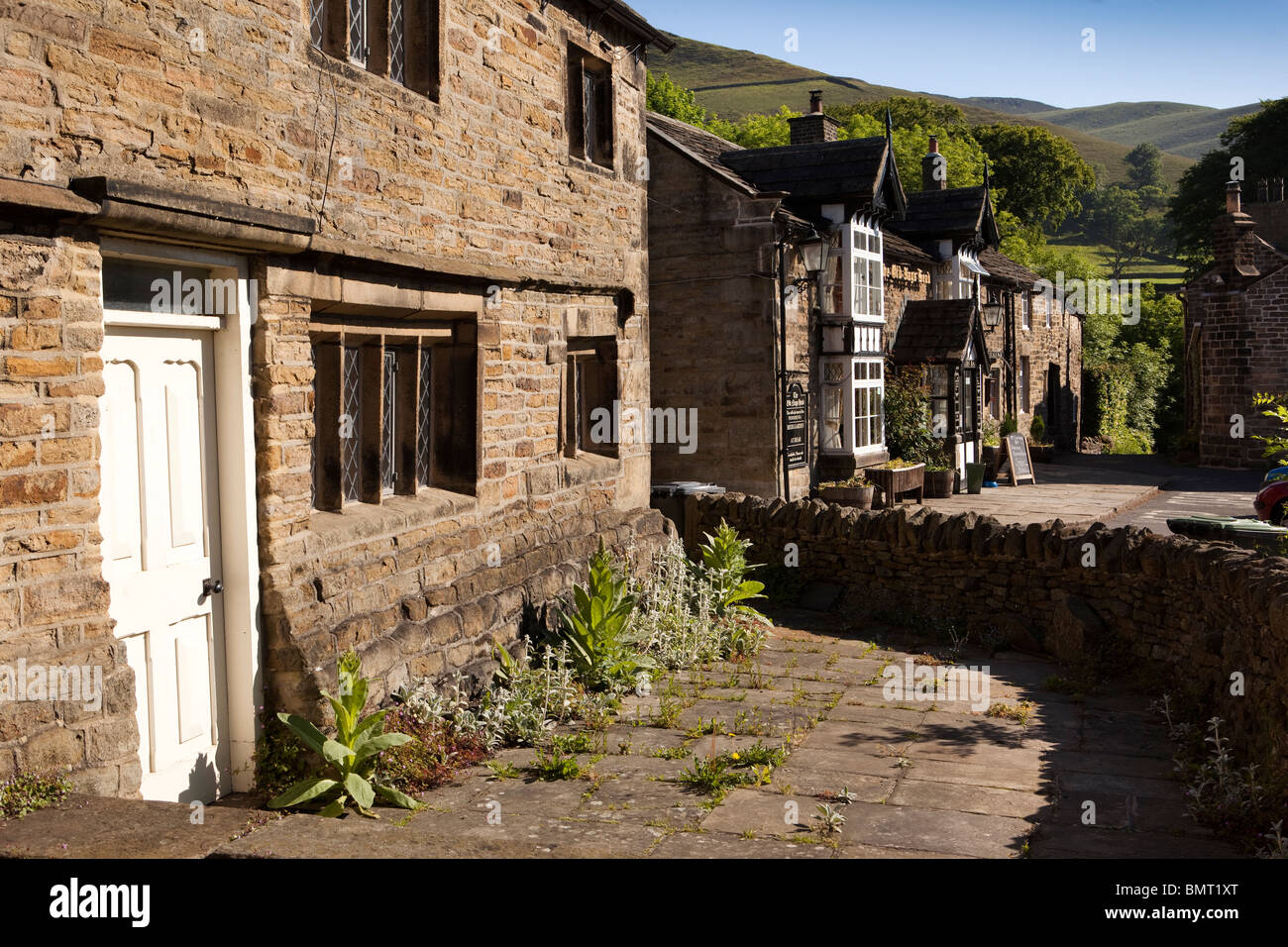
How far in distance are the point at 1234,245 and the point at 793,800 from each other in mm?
26905

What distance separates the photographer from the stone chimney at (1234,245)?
90.4ft

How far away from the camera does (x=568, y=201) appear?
9.84 m

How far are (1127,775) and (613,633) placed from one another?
3.69 m

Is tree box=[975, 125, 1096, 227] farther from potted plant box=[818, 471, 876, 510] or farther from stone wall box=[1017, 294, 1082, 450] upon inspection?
potted plant box=[818, 471, 876, 510]

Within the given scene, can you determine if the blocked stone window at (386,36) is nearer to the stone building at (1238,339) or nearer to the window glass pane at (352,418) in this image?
the window glass pane at (352,418)

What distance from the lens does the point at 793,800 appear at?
6266 mm

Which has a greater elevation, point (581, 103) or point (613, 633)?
point (581, 103)

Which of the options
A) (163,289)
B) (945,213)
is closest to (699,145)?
(945,213)

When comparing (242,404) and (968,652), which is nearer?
(242,404)

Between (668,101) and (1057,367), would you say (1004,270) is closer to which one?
(1057,367)

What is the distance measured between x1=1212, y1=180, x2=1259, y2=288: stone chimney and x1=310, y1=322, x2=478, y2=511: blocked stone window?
2516 cm
